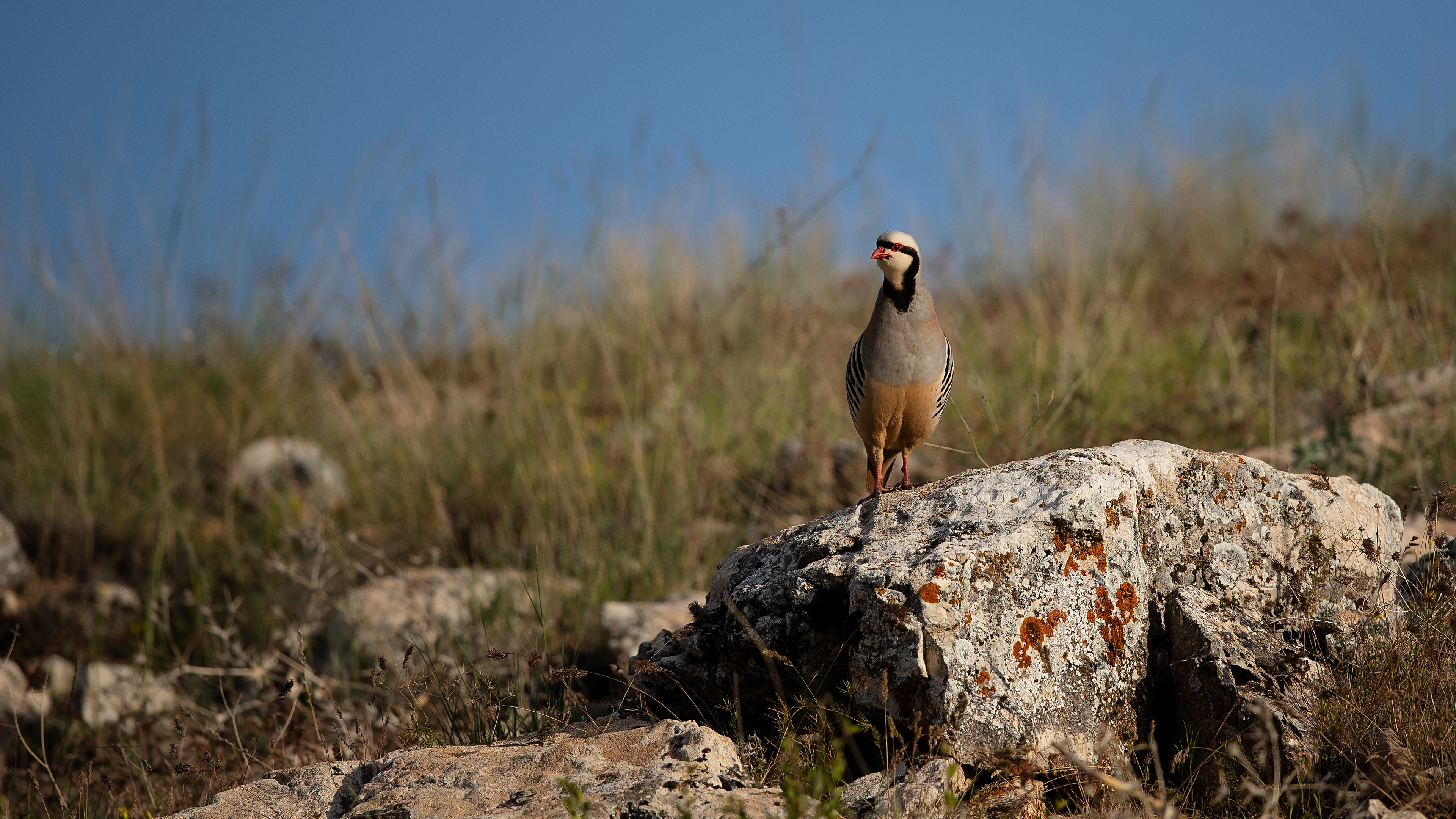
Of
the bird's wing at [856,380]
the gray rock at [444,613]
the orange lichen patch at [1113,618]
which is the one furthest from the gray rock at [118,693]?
the orange lichen patch at [1113,618]

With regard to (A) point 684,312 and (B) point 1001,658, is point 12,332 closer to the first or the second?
(A) point 684,312

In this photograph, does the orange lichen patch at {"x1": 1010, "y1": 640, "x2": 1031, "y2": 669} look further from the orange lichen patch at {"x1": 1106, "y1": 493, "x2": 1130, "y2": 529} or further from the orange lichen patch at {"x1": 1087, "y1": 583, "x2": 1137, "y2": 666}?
the orange lichen patch at {"x1": 1106, "y1": 493, "x2": 1130, "y2": 529}

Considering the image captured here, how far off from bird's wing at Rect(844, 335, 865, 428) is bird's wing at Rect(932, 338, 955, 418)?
0.04 meters

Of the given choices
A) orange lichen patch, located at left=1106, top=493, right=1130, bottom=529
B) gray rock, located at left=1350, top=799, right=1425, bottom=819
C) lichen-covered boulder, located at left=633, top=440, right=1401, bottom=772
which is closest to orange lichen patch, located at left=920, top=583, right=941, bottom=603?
lichen-covered boulder, located at left=633, top=440, right=1401, bottom=772

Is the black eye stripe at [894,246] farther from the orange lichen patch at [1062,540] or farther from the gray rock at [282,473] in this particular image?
the gray rock at [282,473]

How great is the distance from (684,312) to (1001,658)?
20.1 feet

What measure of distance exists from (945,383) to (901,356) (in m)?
0.28

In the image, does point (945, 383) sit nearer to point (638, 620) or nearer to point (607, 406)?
point (638, 620)

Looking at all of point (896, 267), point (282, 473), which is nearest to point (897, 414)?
point (896, 267)

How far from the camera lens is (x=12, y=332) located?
8.95 meters

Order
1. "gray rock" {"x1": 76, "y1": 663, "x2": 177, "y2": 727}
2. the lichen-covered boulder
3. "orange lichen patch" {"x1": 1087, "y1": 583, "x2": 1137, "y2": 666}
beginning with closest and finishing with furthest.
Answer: the lichen-covered boulder, "orange lichen patch" {"x1": 1087, "y1": 583, "x2": 1137, "y2": 666}, "gray rock" {"x1": 76, "y1": 663, "x2": 177, "y2": 727}

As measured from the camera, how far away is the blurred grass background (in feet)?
18.2

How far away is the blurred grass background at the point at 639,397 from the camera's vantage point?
5.54 m

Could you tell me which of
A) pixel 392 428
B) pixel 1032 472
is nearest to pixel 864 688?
pixel 1032 472
